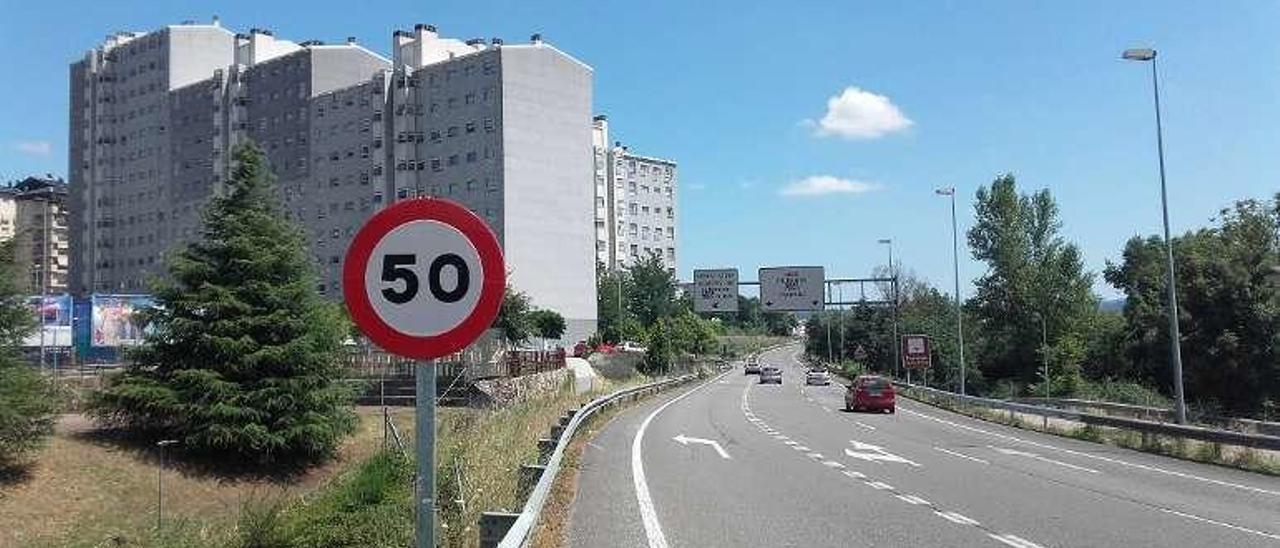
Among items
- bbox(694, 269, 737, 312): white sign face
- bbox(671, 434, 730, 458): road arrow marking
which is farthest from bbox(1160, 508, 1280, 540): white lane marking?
bbox(694, 269, 737, 312): white sign face

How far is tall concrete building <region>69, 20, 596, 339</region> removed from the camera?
106 metres

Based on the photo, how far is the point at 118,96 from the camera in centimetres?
13725

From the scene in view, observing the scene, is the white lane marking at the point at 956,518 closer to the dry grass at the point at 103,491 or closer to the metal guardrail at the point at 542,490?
the metal guardrail at the point at 542,490

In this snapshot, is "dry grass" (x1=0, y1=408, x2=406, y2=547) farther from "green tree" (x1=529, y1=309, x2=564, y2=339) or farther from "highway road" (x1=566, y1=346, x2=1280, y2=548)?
"green tree" (x1=529, y1=309, x2=564, y2=339)

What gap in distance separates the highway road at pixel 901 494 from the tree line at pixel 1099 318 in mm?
23194

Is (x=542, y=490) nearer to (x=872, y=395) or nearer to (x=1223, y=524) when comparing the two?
(x=1223, y=524)

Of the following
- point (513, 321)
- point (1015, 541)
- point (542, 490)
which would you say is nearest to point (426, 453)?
point (542, 490)

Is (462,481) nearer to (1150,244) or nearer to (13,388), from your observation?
A: (13,388)

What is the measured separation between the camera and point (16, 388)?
27.6 metres

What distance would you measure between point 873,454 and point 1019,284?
2629 inches

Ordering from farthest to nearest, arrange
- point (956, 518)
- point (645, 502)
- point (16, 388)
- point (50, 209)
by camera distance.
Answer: point (50, 209) → point (16, 388) → point (645, 502) → point (956, 518)

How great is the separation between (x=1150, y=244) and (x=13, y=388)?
96.4 m

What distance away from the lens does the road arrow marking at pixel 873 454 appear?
21792mm

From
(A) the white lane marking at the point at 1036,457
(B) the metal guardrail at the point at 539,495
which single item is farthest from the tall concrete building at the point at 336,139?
(A) the white lane marking at the point at 1036,457
